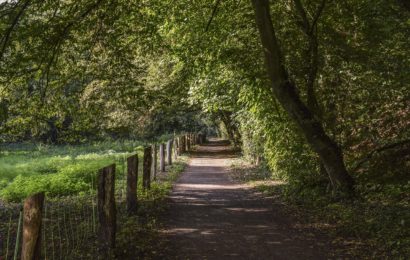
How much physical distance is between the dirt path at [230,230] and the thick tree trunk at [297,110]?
1.69 meters

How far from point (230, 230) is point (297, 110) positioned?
330 cm

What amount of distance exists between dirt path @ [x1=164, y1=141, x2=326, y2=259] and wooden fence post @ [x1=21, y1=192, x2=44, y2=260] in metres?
3.03

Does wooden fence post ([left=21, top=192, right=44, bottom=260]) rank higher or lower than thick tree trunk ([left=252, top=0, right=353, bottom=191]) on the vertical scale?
lower

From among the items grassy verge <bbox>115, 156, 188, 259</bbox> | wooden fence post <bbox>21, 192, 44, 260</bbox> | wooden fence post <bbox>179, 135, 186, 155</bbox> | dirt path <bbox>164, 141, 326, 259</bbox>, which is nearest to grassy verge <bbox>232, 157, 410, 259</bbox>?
dirt path <bbox>164, 141, 326, 259</bbox>

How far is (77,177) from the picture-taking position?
59.5ft

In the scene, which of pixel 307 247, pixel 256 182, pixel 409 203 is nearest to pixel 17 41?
pixel 307 247

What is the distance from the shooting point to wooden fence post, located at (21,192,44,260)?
15.7 ft

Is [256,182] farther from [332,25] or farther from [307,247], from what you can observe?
[307,247]

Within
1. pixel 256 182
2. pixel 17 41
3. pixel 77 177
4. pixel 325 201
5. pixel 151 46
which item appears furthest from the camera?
pixel 77 177

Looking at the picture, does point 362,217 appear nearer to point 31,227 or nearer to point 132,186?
point 132,186

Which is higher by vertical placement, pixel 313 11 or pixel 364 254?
pixel 313 11

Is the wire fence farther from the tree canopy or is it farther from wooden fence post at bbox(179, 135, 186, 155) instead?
wooden fence post at bbox(179, 135, 186, 155)

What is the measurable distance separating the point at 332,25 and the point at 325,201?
4674 mm

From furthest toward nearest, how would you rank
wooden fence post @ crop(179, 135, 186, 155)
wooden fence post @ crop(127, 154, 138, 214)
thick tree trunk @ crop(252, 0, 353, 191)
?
wooden fence post @ crop(179, 135, 186, 155) < wooden fence post @ crop(127, 154, 138, 214) < thick tree trunk @ crop(252, 0, 353, 191)
